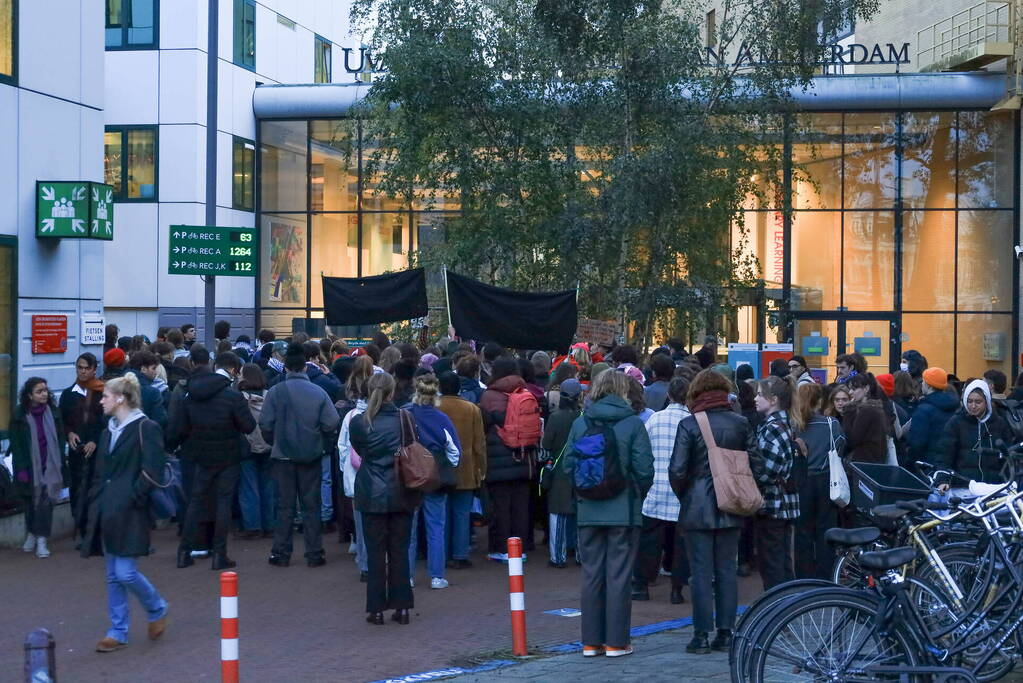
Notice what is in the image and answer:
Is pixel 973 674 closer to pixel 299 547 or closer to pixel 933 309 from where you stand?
pixel 299 547

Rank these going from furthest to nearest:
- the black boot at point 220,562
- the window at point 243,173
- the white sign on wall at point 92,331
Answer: the window at point 243,173, the white sign on wall at point 92,331, the black boot at point 220,562

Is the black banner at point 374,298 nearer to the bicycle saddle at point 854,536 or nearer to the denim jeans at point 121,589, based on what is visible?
the denim jeans at point 121,589

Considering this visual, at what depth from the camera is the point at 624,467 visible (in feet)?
27.9

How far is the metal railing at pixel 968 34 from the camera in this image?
28.0 metres

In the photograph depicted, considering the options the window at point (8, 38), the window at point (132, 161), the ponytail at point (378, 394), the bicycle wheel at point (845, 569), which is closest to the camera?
the bicycle wheel at point (845, 569)

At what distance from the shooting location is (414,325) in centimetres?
2180

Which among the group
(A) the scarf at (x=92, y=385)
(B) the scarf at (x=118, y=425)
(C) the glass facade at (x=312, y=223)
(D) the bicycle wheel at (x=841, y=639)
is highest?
(C) the glass facade at (x=312, y=223)

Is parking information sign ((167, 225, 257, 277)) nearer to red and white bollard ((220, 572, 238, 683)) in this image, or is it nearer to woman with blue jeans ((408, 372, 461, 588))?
woman with blue jeans ((408, 372, 461, 588))

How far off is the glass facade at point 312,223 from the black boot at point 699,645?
2476 cm

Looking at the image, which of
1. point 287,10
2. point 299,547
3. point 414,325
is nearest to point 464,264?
point 414,325

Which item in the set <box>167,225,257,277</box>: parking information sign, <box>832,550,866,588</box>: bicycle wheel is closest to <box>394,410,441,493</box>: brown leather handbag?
<box>832,550,866,588</box>: bicycle wheel

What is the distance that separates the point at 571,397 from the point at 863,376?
2.57 metres

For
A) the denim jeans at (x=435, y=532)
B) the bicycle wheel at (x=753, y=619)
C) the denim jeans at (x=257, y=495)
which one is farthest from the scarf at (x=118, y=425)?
the bicycle wheel at (x=753, y=619)

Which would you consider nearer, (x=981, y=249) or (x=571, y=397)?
(x=571, y=397)
